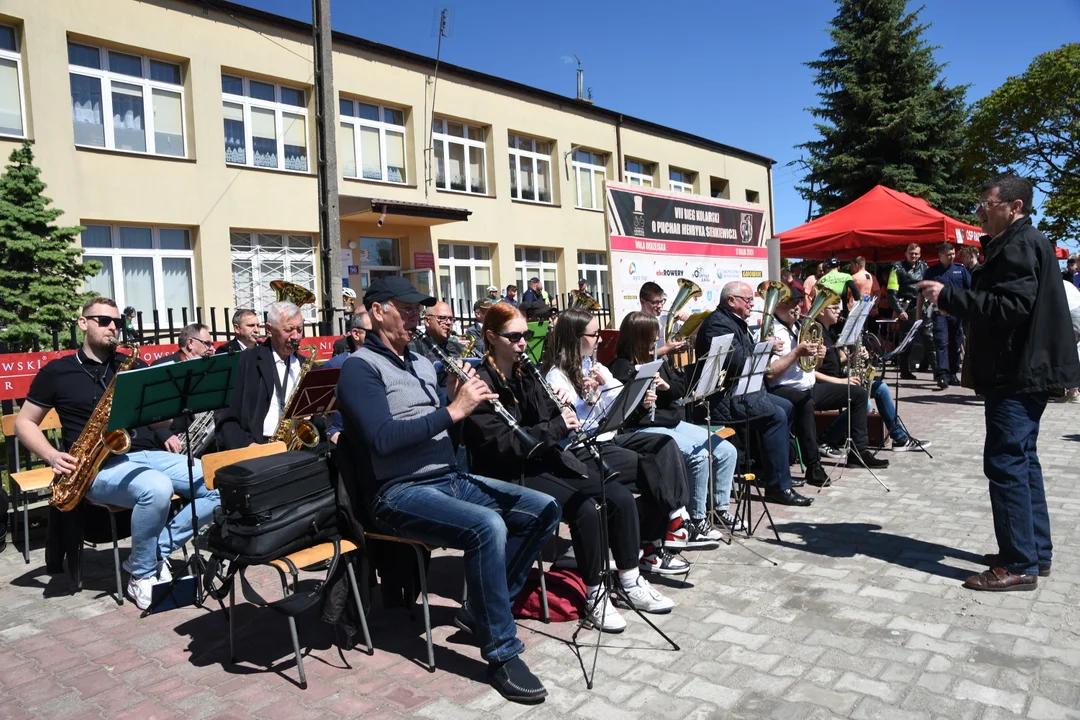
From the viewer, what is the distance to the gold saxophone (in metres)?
4.79

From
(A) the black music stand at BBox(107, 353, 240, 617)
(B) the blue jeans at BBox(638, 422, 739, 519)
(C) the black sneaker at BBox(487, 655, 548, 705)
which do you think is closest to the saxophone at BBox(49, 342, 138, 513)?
(A) the black music stand at BBox(107, 353, 240, 617)

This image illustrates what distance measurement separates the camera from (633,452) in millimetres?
4934

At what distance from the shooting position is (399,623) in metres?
4.35

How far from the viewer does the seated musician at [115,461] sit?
4.70 meters

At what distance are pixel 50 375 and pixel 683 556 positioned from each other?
13.9 feet

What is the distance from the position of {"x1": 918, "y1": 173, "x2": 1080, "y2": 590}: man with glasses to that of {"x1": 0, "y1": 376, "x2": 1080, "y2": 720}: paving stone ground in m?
0.34

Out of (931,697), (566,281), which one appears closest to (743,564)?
(931,697)

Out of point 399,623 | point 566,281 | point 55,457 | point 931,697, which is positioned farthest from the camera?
point 566,281

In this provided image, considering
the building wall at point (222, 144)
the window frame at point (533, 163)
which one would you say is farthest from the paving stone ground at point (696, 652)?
the window frame at point (533, 163)

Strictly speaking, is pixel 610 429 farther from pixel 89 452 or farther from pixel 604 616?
pixel 89 452

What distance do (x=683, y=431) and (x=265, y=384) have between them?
9.88ft

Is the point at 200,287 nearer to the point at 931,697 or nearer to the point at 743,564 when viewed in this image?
the point at 743,564

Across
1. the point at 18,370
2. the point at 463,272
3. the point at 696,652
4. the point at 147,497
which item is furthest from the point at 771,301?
the point at 463,272

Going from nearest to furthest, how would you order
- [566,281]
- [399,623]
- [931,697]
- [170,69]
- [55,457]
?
[931,697]
[399,623]
[55,457]
[170,69]
[566,281]
